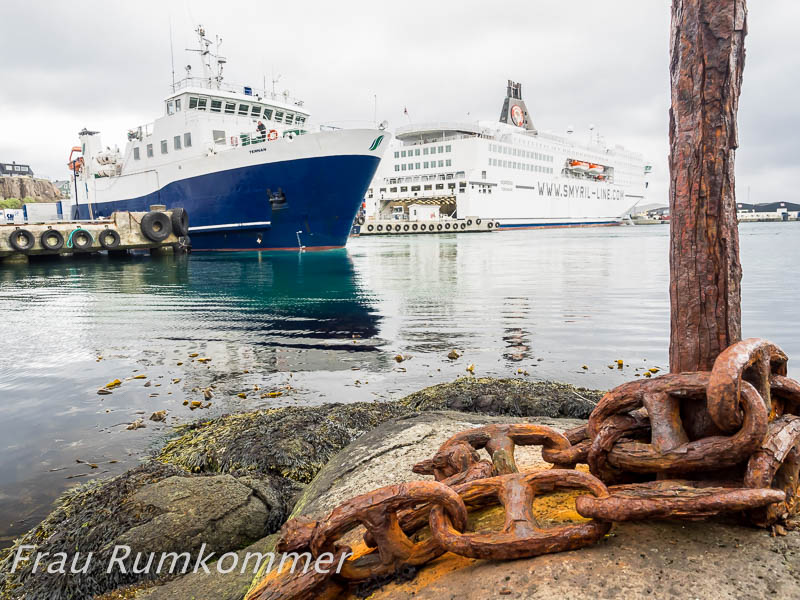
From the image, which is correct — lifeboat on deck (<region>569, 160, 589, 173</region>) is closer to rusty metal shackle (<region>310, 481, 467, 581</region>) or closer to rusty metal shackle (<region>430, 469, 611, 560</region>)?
rusty metal shackle (<region>430, 469, 611, 560</region>)

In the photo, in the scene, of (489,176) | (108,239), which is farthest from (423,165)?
(108,239)

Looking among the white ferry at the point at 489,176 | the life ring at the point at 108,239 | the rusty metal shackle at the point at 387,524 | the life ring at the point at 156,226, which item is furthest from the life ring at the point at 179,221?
the white ferry at the point at 489,176

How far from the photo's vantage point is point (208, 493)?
263 centimetres

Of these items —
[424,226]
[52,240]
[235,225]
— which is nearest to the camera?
[52,240]

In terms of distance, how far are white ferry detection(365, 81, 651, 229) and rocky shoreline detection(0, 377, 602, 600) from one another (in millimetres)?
54442

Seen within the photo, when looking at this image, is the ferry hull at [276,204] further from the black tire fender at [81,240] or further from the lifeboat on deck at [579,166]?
the lifeboat on deck at [579,166]

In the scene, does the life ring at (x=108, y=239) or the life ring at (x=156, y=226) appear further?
the life ring at (x=156, y=226)

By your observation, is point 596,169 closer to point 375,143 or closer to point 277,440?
point 375,143

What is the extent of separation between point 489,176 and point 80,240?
4292 cm

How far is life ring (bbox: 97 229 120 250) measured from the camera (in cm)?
2481

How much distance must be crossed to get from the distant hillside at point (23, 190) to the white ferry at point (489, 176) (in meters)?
55.1

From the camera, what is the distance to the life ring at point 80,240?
24.5 meters

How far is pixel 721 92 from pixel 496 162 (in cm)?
5945

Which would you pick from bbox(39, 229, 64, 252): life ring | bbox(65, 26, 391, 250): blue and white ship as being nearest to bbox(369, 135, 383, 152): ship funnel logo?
bbox(65, 26, 391, 250): blue and white ship
